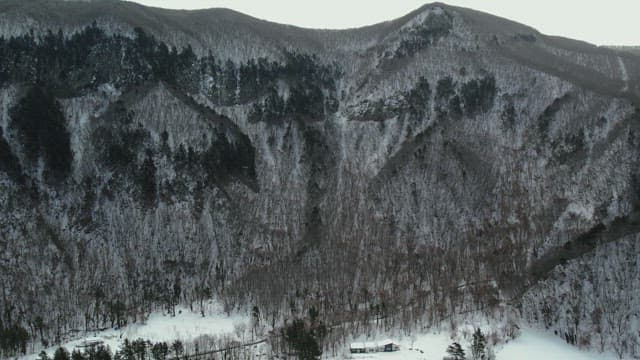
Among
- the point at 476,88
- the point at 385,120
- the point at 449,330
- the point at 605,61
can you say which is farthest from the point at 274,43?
the point at 449,330

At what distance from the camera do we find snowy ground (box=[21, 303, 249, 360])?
108 meters

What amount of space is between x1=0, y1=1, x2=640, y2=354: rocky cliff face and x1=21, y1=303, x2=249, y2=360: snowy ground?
380cm

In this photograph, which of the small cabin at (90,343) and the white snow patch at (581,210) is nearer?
the small cabin at (90,343)

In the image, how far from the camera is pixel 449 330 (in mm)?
107062

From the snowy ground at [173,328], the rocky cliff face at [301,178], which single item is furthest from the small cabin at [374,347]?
the snowy ground at [173,328]

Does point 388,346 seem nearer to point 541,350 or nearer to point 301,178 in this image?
point 541,350

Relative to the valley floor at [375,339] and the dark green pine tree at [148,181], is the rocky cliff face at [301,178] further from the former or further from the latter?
the valley floor at [375,339]

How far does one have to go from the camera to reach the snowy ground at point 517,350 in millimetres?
94250

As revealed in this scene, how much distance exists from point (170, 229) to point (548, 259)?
79.2 m

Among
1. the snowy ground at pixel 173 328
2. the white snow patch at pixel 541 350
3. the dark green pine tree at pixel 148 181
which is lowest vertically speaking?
the snowy ground at pixel 173 328

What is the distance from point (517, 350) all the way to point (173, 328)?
58214mm

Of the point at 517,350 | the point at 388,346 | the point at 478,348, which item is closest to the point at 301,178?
the point at 388,346

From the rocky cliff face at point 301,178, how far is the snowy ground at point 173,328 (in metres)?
3.80

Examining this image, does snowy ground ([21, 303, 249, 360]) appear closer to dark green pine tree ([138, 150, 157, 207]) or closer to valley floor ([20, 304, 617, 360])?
valley floor ([20, 304, 617, 360])
